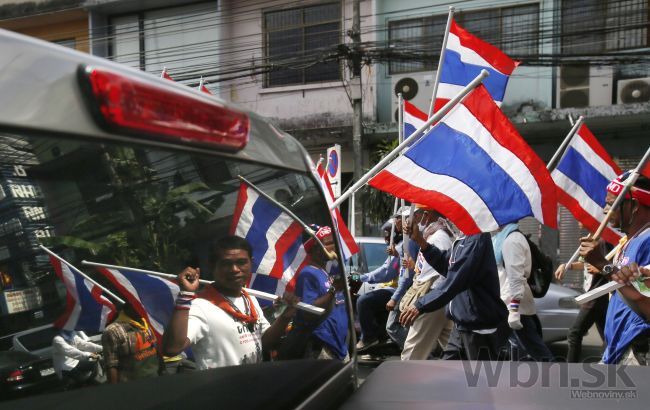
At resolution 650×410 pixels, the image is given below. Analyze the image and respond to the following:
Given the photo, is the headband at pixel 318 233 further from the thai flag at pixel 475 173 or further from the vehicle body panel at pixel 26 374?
the thai flag at pixel 475 173

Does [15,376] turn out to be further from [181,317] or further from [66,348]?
[181,317]

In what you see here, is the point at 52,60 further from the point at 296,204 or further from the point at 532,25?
the point at 532,25

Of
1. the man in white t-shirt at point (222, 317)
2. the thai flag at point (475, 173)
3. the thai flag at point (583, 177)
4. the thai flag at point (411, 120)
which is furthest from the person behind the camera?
the thai flag at point (411, 120)

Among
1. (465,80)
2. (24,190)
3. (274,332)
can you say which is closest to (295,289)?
(274,332)

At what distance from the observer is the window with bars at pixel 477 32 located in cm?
1368

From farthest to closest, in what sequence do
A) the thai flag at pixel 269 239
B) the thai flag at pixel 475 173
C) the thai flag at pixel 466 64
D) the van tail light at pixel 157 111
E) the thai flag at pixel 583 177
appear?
the thai flag at pixel 583 177, the thai flag at pixel 466 64, the thai flag at pixel 475 173, the thai flag at pixel 269 239, the van tail light at pixel 157 111

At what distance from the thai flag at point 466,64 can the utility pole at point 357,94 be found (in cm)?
773

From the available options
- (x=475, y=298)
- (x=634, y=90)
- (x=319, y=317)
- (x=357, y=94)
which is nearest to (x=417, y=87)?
(x=357, y=94)

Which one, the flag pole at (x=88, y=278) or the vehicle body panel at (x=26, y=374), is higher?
the flag pole at (x=88, y=278)

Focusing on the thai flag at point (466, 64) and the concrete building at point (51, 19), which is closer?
the thai flag at point (466, 64)

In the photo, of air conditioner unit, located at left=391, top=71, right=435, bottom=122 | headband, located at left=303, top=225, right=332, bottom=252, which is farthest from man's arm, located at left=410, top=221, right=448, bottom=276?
air conditioner unit, located at left=391, top=71, right=435, bottom=122

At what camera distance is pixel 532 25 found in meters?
13.8

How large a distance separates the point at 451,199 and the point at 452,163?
259 millimetres

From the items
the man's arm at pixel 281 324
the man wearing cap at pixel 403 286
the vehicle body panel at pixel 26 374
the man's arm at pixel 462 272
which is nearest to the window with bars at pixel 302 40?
the man wearing cap at pixel 403 286
